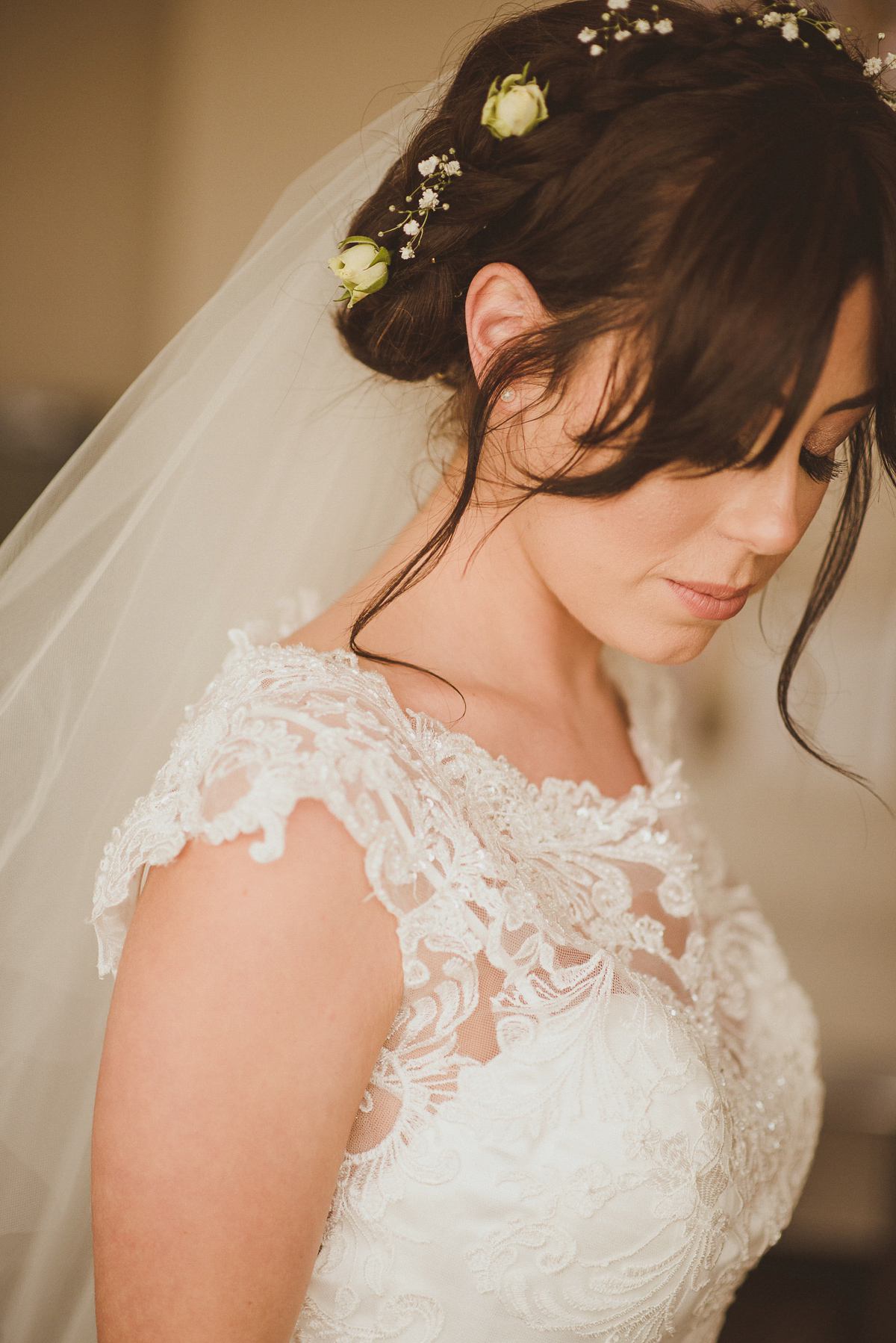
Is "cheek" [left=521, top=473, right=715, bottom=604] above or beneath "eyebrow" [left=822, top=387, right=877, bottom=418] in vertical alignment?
beneath

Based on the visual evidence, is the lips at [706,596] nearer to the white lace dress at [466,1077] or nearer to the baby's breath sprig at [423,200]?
the white lace dress at [466,1077]

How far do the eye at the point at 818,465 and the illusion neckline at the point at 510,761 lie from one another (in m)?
0.40

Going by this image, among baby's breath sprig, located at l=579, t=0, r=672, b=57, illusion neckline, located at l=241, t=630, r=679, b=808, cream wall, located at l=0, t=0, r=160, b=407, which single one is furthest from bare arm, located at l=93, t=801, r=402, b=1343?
cream wall, located at l=0, t=0, r=160, b=407

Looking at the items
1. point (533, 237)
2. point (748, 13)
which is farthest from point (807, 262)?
point (748, 13)

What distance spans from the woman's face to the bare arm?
0.41m

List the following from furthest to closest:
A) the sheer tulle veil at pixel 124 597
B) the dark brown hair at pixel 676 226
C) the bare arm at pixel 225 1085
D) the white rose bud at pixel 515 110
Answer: the sheer tulle veil at pixel 124 597, the white rose bud at pixel 515 110, the dark brown hair at pixel 676 226, the bare arm at pixel 225 1085

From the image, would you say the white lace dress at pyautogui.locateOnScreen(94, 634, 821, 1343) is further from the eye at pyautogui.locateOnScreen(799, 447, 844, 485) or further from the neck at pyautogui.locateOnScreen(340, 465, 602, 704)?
the eye at pyautogui.locateOnScreen(799, 447, 844, 485)

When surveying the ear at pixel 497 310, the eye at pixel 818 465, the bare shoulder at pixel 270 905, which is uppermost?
the ear at pixel 497 310

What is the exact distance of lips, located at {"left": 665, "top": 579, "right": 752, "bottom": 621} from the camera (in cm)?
104

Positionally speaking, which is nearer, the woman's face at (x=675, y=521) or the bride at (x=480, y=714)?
the bride at (x=480, y=714)

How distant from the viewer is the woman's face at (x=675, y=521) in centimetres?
95

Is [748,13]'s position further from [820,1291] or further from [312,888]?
[820,1291]

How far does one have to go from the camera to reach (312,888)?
0.78 m

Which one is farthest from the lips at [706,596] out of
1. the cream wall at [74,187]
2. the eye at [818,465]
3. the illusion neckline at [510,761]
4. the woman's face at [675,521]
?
the cream wall at [74,187]
